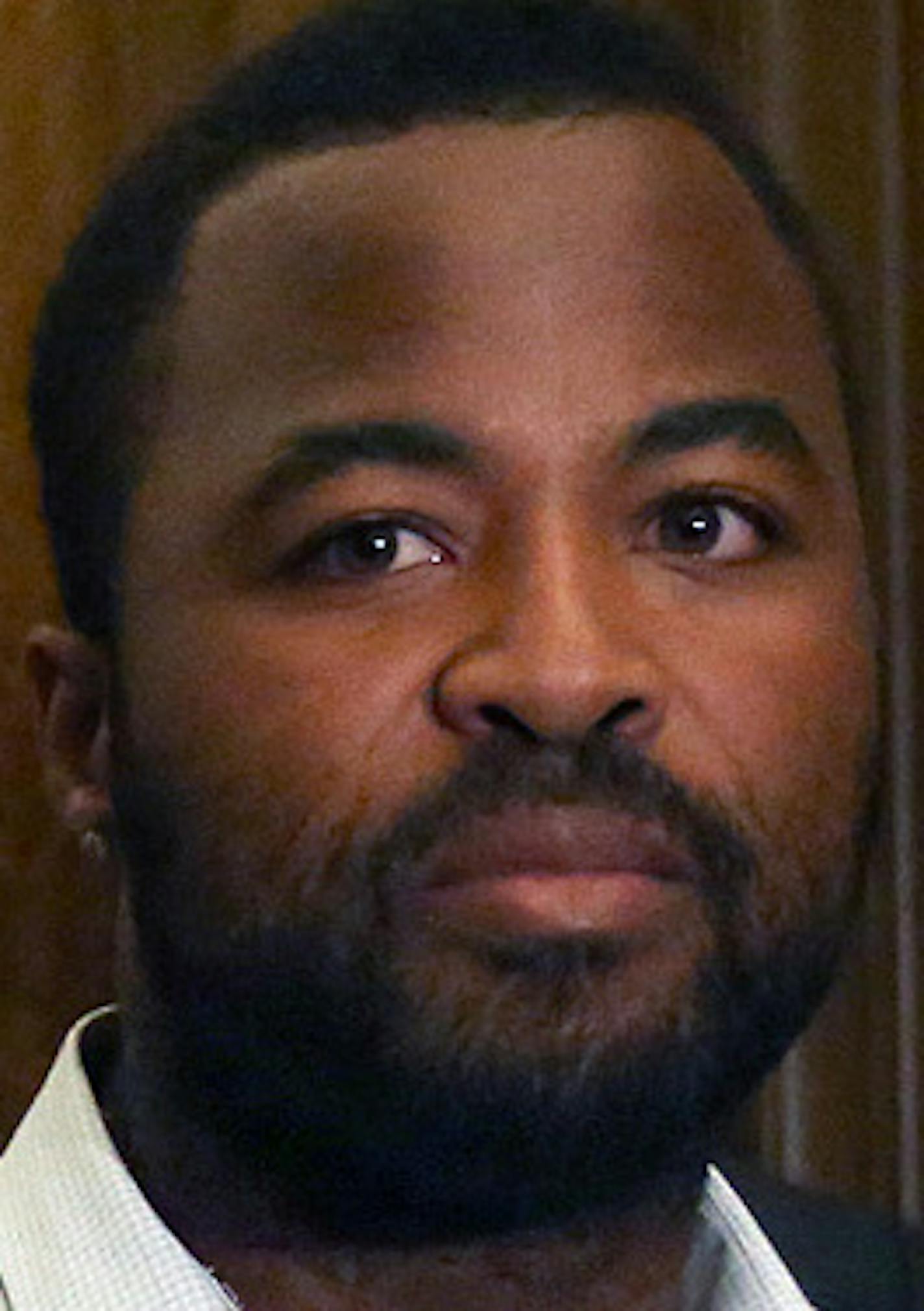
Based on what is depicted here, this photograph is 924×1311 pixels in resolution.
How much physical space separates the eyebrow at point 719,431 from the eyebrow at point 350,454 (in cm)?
6

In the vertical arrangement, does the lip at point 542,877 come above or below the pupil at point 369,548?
below

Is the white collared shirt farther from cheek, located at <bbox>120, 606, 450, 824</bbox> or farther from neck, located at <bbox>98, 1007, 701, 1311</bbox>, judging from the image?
cheek, located at <bbox>120, 606, 450, 824</bbox>

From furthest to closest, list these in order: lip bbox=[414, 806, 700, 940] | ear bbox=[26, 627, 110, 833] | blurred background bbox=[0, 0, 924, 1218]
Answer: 1. blurred background bbox=[0, 0, 924, 1218]
2. ear bbox=[26, 627, 110, 833]
3. lip bbox=[414, 806, 700, 940]

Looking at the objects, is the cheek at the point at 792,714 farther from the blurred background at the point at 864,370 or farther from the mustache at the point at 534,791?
the blurred background at the point at 864,370

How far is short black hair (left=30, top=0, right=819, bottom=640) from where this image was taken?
0.79 metres

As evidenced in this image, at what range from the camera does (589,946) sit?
70 cm

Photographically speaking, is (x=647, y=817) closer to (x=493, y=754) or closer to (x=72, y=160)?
(x=493, y=754)

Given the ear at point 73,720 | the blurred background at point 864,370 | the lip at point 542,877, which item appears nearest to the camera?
the lip at point 542,877

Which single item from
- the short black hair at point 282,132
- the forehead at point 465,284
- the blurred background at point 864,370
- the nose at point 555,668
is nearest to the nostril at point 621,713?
the nose at point 555,668

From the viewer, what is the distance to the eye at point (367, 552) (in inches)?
29.4

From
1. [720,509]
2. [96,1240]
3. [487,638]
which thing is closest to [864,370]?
[720,509]

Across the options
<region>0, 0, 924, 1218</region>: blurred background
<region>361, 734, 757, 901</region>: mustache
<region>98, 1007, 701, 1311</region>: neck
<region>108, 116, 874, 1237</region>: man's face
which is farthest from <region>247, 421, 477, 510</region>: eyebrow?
<region>0, 0, 924, 1218</region>: blurred background

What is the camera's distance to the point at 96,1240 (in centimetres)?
78

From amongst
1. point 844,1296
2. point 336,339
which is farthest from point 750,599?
point 844,1296
